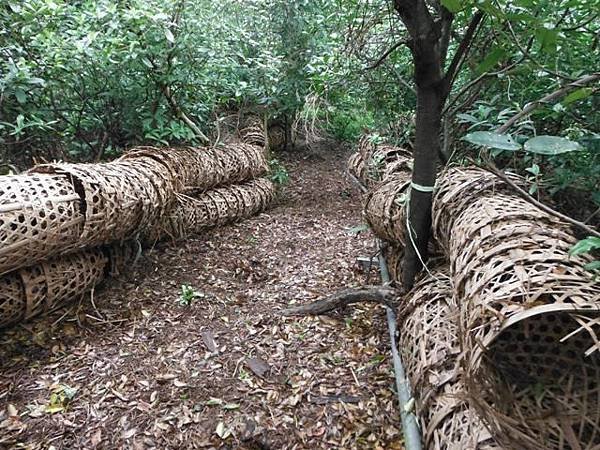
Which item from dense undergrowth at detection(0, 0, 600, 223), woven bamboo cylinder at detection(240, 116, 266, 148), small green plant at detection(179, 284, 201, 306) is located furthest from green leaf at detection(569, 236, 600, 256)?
woven bamboo cylinder at detection(240, 116, 266, 148)

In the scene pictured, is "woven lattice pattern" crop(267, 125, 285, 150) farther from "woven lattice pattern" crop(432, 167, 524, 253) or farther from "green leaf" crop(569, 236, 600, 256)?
"green leaf" crop(569, 236, 600, 256)

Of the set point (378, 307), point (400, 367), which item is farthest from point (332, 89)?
point (400, 367)

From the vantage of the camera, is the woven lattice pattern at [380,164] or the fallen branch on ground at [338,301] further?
the woven lattice pattern at [380,164]

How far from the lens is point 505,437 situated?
0.78 metres

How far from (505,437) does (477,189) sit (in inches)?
32.4

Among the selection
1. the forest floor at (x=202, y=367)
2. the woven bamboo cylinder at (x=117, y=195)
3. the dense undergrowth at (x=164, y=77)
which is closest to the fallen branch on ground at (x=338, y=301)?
the forest floor at (x=202, y=367)

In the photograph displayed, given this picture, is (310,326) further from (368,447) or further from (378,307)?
(368,447)

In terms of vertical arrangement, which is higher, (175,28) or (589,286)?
(175,28)

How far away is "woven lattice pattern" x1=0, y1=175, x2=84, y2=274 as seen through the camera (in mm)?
1840

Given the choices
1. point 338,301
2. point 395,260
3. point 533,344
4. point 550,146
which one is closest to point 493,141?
point 550,146

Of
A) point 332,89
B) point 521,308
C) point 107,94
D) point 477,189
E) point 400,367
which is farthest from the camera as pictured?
point 332,89

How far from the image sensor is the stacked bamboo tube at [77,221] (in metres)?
1.91

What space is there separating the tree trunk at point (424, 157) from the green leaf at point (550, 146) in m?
0.65

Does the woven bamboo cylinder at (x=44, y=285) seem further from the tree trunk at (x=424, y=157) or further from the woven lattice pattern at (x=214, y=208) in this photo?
the tree trunk at (x=424, y=157)
